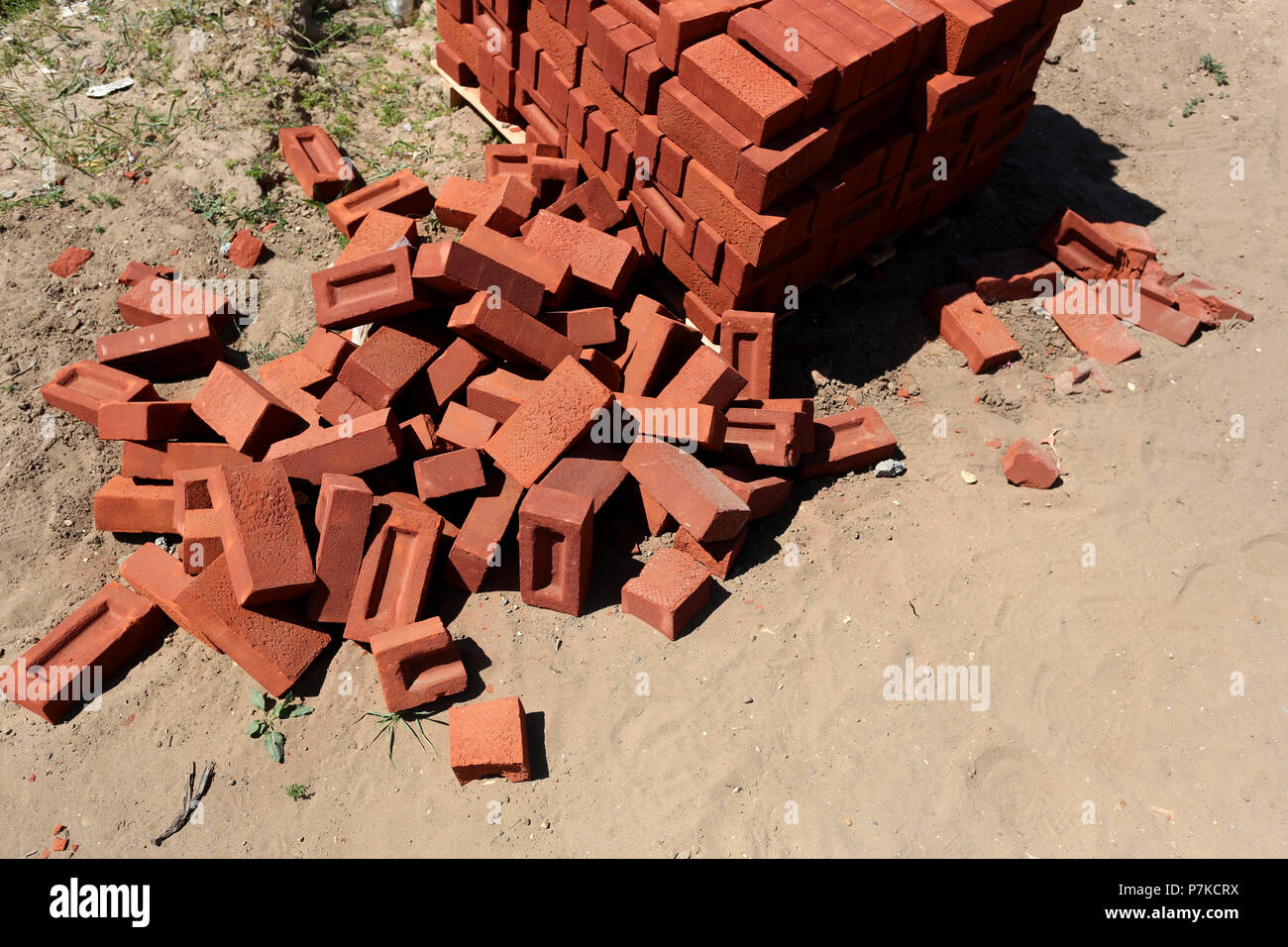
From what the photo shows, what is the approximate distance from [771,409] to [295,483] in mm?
2599

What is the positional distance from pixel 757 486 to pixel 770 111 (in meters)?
1.91

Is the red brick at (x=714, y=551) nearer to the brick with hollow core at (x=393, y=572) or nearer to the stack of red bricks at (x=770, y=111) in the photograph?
the brick with hollow core at (x=393, y=572)

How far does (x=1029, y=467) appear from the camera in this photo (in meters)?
4.78

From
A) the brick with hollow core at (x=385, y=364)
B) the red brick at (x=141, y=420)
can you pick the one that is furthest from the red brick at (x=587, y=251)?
the red brick at (x=141, y=420)

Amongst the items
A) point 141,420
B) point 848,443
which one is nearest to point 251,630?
point 141,420

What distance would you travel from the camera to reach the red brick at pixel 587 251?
5.04 metres

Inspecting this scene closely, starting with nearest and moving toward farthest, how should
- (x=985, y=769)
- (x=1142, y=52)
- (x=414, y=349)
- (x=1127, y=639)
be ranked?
(x=985, y=769) → (x=1127, y=639) → (x=414, y=349) → (x=1142, y=52)

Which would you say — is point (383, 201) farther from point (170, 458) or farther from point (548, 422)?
point (548, 422)

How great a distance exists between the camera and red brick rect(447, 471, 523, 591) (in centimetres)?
433

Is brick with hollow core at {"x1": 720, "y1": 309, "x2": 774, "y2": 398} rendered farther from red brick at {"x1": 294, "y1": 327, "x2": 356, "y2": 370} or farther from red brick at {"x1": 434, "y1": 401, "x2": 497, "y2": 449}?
red brick at {"x1": 294, "y1": 327, "x2": 356, "y2": 370}

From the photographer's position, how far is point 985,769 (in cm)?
390
